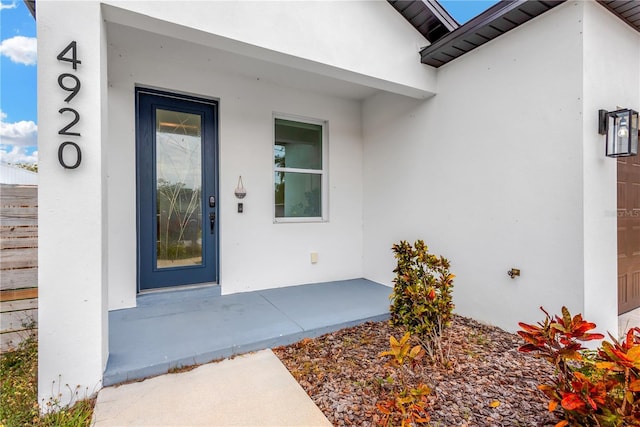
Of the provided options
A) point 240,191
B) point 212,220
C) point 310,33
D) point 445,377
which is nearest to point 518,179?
point 445,377

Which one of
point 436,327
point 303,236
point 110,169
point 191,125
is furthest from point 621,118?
point 110,169

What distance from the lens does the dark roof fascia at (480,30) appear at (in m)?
2.52

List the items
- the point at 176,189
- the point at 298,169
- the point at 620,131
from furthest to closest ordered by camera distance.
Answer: the point at 298,169
the point at 176,189
the point at 620,131

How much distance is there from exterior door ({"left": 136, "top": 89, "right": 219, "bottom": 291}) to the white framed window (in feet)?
2.82

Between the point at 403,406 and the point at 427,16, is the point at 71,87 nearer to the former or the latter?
the point at 403,406

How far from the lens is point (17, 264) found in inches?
98.3

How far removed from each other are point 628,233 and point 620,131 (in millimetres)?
1465

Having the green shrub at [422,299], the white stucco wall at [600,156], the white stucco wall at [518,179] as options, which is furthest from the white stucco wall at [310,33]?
the green shrub at [422,299]

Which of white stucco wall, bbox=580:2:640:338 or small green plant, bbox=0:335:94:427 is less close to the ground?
white stucco wall, bbox=580:2:640:338

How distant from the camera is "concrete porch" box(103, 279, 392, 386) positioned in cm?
225

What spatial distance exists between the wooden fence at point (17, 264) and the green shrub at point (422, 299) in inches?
121

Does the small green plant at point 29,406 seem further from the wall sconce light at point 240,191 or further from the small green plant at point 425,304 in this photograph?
the wall sconce light at point 240,191

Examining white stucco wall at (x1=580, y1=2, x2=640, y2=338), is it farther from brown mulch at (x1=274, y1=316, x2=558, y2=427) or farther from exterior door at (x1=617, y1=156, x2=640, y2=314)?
brown mulch at (x1=274, y1=316, x2=558, y2=427)

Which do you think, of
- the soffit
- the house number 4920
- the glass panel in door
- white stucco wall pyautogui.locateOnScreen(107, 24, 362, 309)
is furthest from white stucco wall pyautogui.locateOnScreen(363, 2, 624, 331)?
the house number 4920
